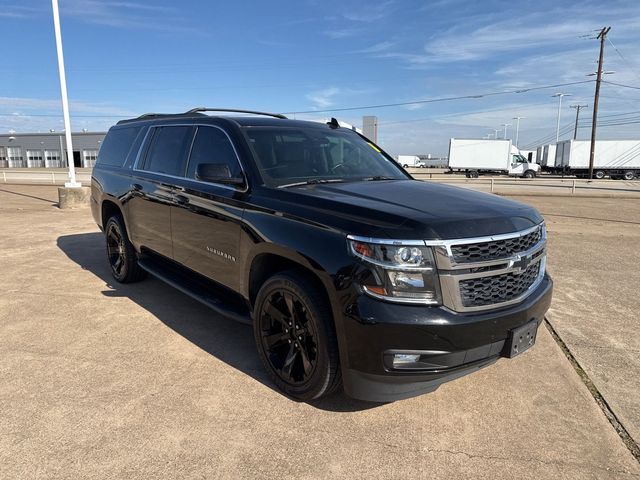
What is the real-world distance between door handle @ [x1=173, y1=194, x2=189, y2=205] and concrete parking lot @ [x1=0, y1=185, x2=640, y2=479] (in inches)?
46.5

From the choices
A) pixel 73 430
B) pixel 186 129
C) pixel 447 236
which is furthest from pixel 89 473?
pixel 186 129

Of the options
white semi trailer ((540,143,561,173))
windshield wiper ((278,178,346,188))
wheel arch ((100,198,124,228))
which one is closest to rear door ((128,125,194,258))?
wheel arch ((100,198,124,228))

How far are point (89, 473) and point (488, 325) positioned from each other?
7.45ft

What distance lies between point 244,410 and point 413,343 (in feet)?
4.08

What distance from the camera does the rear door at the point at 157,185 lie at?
4449 mm

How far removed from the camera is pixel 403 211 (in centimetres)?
271

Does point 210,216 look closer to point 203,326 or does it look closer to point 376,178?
point 203,326

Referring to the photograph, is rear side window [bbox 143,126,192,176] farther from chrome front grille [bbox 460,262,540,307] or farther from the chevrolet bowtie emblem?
the chevrolet bowtie emblem

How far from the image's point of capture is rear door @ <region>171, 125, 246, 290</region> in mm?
3572

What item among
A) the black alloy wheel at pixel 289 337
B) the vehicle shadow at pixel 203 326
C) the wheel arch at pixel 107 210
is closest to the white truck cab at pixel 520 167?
the wheel arch at pixel 107 210

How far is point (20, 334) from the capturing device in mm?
4141

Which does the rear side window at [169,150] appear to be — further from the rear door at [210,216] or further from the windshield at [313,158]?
the windshield at [313,158]

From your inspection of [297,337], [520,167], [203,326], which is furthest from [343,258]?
[520,167]

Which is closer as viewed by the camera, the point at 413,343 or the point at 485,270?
the point at 413,343
